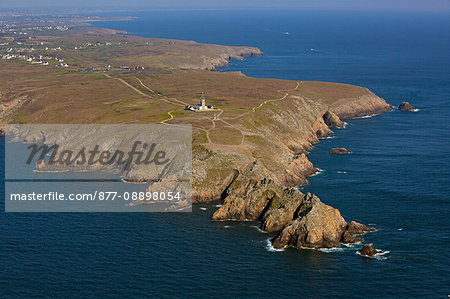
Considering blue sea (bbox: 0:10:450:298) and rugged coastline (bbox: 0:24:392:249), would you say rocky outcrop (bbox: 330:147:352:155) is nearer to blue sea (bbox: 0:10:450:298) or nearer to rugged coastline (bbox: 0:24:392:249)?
rugged coastline (bbox: 0:24:392:249)

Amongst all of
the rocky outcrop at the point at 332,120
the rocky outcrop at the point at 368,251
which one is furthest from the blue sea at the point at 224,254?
the rocky outcrop at the point at 332,120

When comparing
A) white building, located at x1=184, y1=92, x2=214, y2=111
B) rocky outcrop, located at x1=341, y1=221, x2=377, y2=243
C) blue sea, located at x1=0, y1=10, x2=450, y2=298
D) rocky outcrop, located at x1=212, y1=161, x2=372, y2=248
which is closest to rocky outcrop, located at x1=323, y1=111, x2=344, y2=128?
white building, located at x1=184, y1=92, x2=214, y2=111

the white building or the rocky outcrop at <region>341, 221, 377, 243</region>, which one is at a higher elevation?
the white building

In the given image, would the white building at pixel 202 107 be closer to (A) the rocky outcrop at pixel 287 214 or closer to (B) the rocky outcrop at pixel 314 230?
(A) the rocky outcrop at pixel 287 214

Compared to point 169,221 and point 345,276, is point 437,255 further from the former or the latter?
point 169,221

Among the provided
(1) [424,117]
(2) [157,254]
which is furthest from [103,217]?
(1) [424,117]

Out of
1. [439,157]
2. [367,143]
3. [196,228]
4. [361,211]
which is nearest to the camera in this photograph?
[196,228]

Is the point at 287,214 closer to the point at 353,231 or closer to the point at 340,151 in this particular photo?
the point at 353,231

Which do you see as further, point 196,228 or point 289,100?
point 289,100

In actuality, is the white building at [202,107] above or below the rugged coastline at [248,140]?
above
